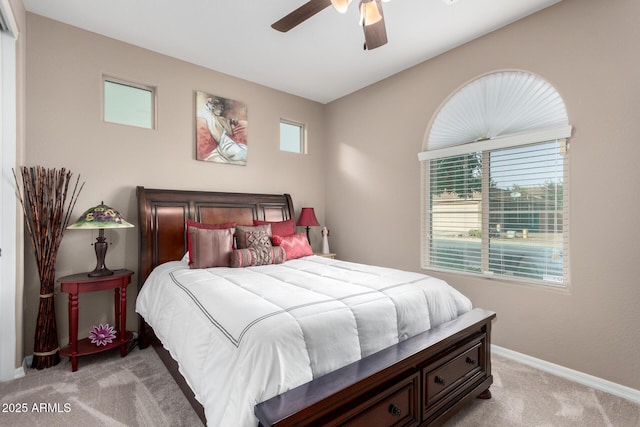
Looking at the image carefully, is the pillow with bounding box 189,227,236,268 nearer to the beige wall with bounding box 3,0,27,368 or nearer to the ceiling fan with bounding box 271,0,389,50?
the beige wall with bounding box 3,0,27,368

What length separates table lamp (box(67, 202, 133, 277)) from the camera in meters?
2.57

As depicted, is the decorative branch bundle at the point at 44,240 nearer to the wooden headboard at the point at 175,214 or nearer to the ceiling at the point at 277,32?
the wooden headboard at the point at 175,214

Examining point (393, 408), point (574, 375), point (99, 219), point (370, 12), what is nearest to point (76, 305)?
point (99, 219)

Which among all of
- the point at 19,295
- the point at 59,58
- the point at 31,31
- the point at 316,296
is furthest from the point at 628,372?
the point at 31,31

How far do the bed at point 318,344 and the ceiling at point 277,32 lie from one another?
2.16 meters

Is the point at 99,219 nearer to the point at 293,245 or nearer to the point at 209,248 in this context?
the point at 209,248

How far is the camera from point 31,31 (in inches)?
106

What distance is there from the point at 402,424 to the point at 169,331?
1.55 m

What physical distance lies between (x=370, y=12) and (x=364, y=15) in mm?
40

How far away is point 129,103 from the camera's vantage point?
10.7 ft

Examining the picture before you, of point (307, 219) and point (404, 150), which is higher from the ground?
point (404, 150)

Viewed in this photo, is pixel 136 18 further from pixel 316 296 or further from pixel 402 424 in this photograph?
pixel 402 424

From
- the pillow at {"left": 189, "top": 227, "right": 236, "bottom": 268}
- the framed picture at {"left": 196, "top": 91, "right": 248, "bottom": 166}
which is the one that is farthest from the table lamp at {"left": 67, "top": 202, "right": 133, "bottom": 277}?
the framed picture at {"left": 196, "top": 91, "right": 248, "bottom": 166}

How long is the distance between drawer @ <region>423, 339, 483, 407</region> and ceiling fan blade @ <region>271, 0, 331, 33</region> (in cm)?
227
